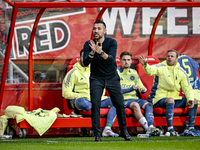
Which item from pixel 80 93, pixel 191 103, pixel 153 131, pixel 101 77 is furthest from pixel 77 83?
pixel 191 103

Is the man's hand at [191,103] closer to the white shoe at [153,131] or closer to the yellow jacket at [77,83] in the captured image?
the white shoe at [153,131]

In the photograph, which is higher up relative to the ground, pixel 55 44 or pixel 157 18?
pixel 157 18

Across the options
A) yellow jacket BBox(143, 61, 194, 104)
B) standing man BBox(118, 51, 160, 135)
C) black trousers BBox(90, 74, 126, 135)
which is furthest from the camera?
yellow jacket BBox(143, 61, 194, 104)

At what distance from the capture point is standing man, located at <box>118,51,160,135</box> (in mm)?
5715

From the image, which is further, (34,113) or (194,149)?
(34,113)

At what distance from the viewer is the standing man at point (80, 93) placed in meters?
5.76

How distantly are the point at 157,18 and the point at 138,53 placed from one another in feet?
2.53

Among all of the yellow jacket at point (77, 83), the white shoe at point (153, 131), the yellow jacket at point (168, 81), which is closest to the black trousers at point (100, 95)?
the white shoe at point (153, 131)

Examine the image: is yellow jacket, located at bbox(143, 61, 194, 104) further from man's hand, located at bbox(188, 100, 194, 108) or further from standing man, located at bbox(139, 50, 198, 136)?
man's hand, located at bbox(188, 100, 194, 108)

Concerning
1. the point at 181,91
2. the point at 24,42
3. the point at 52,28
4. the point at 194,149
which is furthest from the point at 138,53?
the point at 194,149

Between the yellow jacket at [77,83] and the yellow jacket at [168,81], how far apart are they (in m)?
0.87

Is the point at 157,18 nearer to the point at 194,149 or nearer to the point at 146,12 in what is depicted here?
the point at 146,12

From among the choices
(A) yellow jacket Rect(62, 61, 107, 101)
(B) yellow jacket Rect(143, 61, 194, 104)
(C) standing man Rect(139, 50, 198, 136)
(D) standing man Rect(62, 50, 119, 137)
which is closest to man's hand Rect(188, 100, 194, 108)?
(C) standing man Rect(139, 50, 198, 136)

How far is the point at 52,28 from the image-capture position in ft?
23.3
